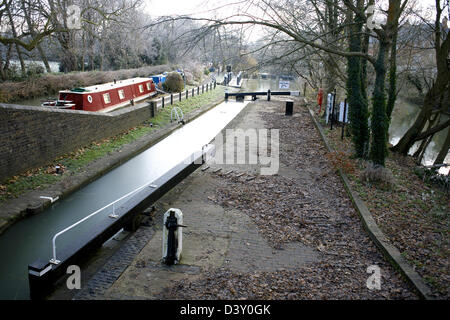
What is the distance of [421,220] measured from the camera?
691 centimetres

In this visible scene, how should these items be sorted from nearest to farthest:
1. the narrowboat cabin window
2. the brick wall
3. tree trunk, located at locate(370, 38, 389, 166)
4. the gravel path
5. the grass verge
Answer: the gravel path
the grass verge
the brick wall
tree trunk, located at locate(370, 38, 389, 166)
the narrowboat cabin window

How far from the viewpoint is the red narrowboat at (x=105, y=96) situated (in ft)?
45.9

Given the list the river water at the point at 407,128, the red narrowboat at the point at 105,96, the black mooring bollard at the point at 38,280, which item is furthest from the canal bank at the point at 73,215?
the river water at the point at 407,128

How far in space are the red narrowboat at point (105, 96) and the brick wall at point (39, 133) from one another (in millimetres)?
2144

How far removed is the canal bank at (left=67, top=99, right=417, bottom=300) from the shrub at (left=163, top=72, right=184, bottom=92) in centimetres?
1681

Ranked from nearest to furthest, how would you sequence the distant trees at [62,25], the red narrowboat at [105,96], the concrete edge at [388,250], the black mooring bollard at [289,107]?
the concrete edge at [388,250] < the red narrowboat at [105,96] < the distant trees at [62,25] < the black mooring bollard at [289,107]

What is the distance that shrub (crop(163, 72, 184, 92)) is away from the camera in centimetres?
2520

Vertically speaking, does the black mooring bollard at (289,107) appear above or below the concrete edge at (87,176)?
above

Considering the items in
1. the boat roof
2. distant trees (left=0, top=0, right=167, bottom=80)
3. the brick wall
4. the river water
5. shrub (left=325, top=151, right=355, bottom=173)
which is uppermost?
distant trees (left=0, top=0, right=167, bottom=80)

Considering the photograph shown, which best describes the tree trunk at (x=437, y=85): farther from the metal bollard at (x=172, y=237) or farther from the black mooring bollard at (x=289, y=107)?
the metal bollard at (x=172, y=237)

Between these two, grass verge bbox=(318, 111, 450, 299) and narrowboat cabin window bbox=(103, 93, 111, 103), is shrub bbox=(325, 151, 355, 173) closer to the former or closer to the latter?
grass verge bbox=(318, 111, 450, 299)

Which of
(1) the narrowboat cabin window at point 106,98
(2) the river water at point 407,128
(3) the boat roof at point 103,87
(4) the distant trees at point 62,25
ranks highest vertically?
(4) the distant trees at point 62,25

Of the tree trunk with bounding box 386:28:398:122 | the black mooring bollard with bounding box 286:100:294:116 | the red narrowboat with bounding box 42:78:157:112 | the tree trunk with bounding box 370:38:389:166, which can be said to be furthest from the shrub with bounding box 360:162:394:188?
the black mooring bollard with bounding box 286:100:294:116
